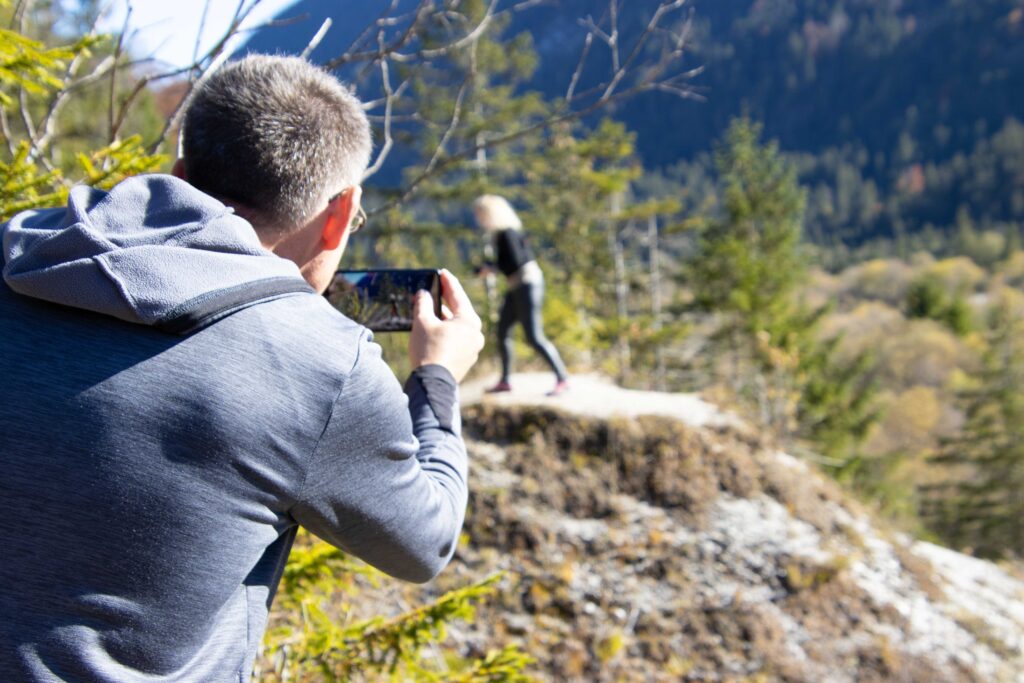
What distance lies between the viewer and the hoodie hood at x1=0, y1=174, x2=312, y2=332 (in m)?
1.02

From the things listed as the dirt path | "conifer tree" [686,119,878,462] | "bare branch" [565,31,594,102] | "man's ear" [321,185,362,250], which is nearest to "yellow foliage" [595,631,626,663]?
the dirt path

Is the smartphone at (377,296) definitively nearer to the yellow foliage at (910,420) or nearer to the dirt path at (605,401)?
the dirt path at (605,401)

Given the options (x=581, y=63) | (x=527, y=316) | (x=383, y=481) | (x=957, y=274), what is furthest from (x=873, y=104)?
(x=383, y=481)

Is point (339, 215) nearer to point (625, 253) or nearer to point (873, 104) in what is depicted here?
point (625, 253)

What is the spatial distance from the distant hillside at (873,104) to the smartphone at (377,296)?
3817 inches

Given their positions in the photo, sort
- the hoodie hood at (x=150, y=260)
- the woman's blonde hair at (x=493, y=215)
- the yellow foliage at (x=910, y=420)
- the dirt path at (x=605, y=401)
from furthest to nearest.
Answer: the yellow foliage at (x=910, y=420), the dirt path at (x=605, y=401), the woman's blonde hair at (x=493, y=215), the hoodie hood at (x=150, y=260)

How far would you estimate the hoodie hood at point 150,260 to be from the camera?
1021mm

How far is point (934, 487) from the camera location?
31.0 m

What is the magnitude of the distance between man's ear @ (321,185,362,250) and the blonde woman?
5.51 m

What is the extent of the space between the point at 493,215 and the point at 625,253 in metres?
16.5

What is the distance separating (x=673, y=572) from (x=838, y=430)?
24.7 m

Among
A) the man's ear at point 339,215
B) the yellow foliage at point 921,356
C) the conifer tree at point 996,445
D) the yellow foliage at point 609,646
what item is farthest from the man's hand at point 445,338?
the yellow foliage at point 921,356

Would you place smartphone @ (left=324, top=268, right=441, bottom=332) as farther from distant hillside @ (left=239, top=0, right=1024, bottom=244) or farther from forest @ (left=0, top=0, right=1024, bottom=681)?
distant hillside @ (left=239, top=0, right=1024, bottom=244)

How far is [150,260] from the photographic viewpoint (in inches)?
41.0
